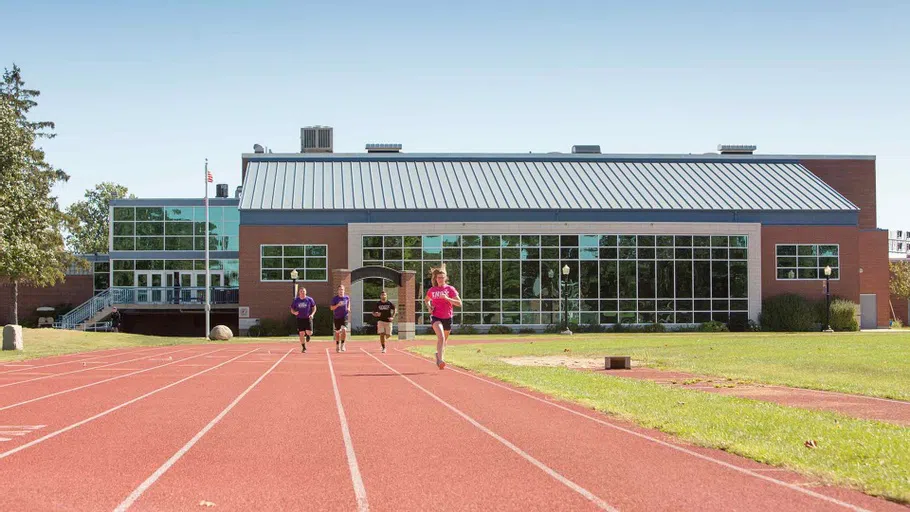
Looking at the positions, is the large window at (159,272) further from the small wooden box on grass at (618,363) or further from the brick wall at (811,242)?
the small wooden box on grass at (618,363)

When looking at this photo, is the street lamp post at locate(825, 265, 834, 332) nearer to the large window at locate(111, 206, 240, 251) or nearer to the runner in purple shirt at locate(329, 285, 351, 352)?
the runner in purple shirt at locate(329, 285, 351, 352)

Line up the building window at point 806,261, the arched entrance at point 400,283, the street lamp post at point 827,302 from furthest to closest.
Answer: the building window at point 806,261
the street lamp post at point 827,302
the arched entrance at point 400,283

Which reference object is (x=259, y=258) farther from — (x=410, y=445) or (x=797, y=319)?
(x=410, y=445)

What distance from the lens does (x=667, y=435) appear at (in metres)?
10.2

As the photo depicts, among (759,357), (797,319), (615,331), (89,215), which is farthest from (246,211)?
(89,215)

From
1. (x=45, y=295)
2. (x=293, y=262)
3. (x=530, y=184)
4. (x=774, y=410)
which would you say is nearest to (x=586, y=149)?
(x=530, y=184)

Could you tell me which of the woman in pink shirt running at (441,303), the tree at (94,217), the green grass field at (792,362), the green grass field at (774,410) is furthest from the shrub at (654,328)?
the tree at (94,217)

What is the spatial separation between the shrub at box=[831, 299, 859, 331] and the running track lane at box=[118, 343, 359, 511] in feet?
142

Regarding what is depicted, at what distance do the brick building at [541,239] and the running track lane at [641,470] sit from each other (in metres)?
37.0

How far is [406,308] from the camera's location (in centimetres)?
4378

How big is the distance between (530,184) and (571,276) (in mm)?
7177

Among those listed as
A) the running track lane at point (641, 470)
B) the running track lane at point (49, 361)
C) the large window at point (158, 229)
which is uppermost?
the large window at point (158, 229)

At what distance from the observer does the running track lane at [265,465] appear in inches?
279

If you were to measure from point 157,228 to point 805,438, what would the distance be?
5503cm
